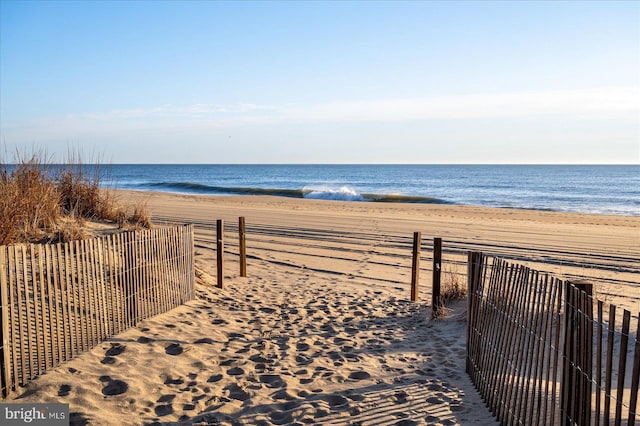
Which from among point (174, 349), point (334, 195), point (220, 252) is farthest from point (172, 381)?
point (334, 195)

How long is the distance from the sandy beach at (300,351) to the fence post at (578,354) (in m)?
1.40

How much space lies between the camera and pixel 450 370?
5863 mm

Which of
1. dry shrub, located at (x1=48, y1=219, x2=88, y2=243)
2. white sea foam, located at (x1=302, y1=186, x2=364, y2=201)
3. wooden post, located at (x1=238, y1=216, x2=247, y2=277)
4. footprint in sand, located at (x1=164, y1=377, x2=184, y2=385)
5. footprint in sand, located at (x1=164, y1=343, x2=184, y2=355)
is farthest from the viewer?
white sea foam, located at (x1=302, y1=186, x2=364, y2=201)

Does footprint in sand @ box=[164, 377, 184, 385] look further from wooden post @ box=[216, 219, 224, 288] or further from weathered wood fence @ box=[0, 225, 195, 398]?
wooden post @ box=[216, 219, 224, 288]

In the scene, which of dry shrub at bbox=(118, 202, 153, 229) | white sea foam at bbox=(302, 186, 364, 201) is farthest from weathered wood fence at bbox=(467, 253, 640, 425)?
white sea foam at bbox=(302, 186, 364, 201)

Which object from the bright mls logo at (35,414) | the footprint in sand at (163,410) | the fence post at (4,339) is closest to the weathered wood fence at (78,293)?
the fence post at (4,339)

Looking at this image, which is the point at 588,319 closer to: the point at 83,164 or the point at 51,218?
the point at 51,218

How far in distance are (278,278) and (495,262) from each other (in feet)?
19.9

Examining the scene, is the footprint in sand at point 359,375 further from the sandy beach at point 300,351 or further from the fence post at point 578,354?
the fence post at point 578,354

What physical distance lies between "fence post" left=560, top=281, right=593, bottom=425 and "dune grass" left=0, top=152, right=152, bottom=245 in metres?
7.10

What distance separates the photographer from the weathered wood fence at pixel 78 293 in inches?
196

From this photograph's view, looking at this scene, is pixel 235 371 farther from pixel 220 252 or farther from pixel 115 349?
pixel 220 252

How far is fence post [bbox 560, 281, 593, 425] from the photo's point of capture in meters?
3.19

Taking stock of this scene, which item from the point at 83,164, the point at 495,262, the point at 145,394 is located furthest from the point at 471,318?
the point at 83,164
